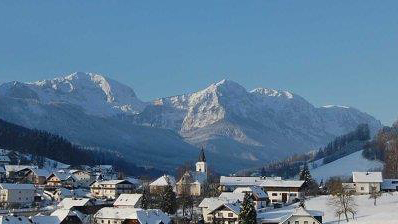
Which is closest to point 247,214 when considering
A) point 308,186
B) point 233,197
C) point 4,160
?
point 233,197

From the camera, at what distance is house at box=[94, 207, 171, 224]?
305 ft

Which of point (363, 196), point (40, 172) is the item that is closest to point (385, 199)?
point (363, 196)

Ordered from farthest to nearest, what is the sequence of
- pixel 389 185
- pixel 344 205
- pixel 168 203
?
pixel 389 185
pixel 168 203
pixel 344 205

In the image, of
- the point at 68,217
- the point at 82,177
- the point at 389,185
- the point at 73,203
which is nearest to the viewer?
the point at 68,217

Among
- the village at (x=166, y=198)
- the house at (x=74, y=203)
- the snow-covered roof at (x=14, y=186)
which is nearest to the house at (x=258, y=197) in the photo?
the village at (x=166, y=198)

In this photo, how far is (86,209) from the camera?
4333 inches

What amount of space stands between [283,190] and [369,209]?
2947 cm

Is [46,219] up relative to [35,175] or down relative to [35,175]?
down

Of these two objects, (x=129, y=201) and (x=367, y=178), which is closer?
(x=129, y=201)

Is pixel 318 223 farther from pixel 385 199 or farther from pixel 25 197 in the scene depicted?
pixel 25 197

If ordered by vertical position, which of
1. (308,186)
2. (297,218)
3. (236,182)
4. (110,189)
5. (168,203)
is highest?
(236,182)

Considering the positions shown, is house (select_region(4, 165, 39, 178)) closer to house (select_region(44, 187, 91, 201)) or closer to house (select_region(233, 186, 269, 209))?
house (select_region(44, 187, 91, 201))

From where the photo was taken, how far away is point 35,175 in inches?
6324

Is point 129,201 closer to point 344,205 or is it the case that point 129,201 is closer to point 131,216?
point 131,216
